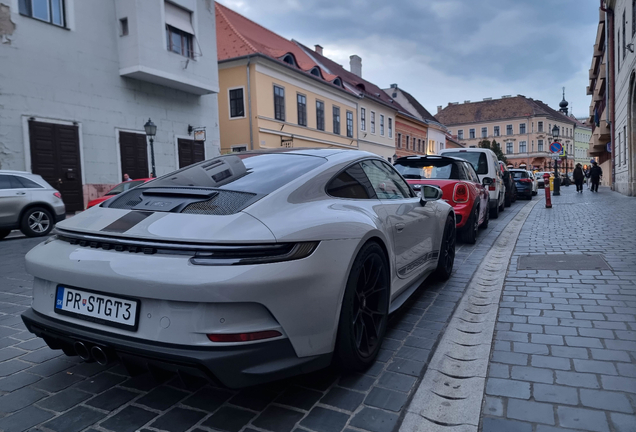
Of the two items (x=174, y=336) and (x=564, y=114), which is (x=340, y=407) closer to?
(x=174, y=336)

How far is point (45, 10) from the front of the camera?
15.2 meters

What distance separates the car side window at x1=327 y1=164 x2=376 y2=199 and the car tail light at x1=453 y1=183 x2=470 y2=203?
4310 millimetres

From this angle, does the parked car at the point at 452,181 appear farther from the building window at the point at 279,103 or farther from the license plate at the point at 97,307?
the building window at the point at 279,103

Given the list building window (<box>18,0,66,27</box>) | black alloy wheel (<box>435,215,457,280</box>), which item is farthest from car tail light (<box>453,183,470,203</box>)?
building window (<box>18,0,66,27</box>)

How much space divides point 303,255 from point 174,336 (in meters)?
0.69

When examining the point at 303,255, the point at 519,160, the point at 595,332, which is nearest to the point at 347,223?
the point at 303,255

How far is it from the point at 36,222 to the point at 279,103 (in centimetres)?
1763

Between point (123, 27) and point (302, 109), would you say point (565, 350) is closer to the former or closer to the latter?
point (123, 27)

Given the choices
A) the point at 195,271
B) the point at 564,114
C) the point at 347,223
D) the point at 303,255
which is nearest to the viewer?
the point at 195,271

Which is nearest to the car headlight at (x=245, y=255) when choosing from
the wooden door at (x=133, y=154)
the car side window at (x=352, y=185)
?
the car side window at (x=352, y=185)

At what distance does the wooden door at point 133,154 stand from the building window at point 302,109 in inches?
461

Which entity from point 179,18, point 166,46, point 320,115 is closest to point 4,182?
point 166,46

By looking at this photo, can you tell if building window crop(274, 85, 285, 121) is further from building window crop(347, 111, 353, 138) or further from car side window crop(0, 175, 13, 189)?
car side window crop(0, 175, 13, 189)

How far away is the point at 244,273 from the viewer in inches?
79.7
